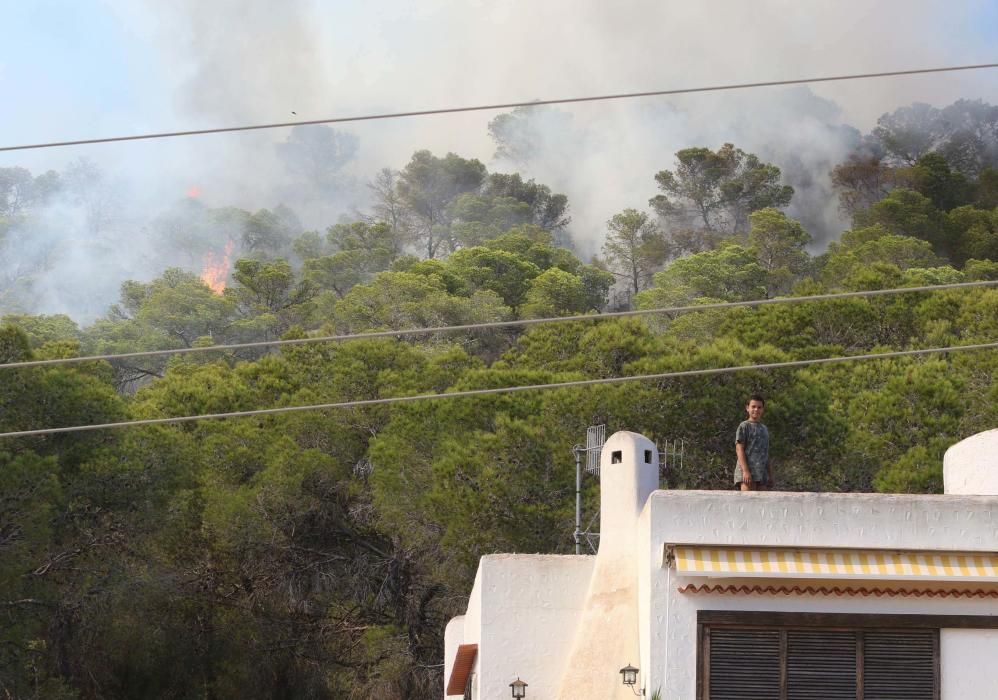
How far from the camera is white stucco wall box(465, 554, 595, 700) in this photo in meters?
17.6

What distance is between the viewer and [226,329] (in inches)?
3772

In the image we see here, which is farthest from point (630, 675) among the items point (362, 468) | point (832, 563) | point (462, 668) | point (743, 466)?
point (362, 468)

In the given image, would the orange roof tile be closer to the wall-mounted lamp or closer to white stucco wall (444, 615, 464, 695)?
white stucco wall (444, 615, 464, 695)

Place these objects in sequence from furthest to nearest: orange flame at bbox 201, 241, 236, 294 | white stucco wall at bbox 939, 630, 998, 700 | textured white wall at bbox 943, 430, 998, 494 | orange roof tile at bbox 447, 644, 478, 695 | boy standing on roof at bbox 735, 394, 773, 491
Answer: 1. orange flame at bbox 201, 241, 236, 294
2. orange roof tile at bbox 447, 644, 478, 695
3. textured white wall at bbox 943, 430, 998, 494
4. boy standing on roof at bbox 735, 394, 773, 491
5. white stucco wall at bbox 939, 630, 998, 700

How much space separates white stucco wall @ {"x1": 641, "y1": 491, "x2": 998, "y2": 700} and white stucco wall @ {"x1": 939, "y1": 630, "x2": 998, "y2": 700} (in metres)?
0.10

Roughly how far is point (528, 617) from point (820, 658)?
3.78 m

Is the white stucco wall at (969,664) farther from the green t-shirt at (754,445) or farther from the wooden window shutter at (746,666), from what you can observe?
the green t-shirt at (754,445)

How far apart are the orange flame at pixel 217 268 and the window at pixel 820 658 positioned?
12110 cm

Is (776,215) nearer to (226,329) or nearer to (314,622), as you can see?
(226,329)

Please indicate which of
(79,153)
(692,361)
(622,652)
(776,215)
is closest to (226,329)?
(776,215)

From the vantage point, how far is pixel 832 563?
15.2 m

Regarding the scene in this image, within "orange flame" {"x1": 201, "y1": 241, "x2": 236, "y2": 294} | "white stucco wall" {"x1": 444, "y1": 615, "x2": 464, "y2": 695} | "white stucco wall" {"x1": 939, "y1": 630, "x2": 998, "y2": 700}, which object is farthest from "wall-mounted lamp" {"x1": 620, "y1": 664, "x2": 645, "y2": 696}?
"orange flame" {"x1": 201, "y1": 241, "x2": 236, "y2": 294}

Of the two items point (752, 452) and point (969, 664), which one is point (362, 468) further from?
point (969, 664)

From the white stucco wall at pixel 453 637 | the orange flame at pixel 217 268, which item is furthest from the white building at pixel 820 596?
the orange flame at pixel 217 268
